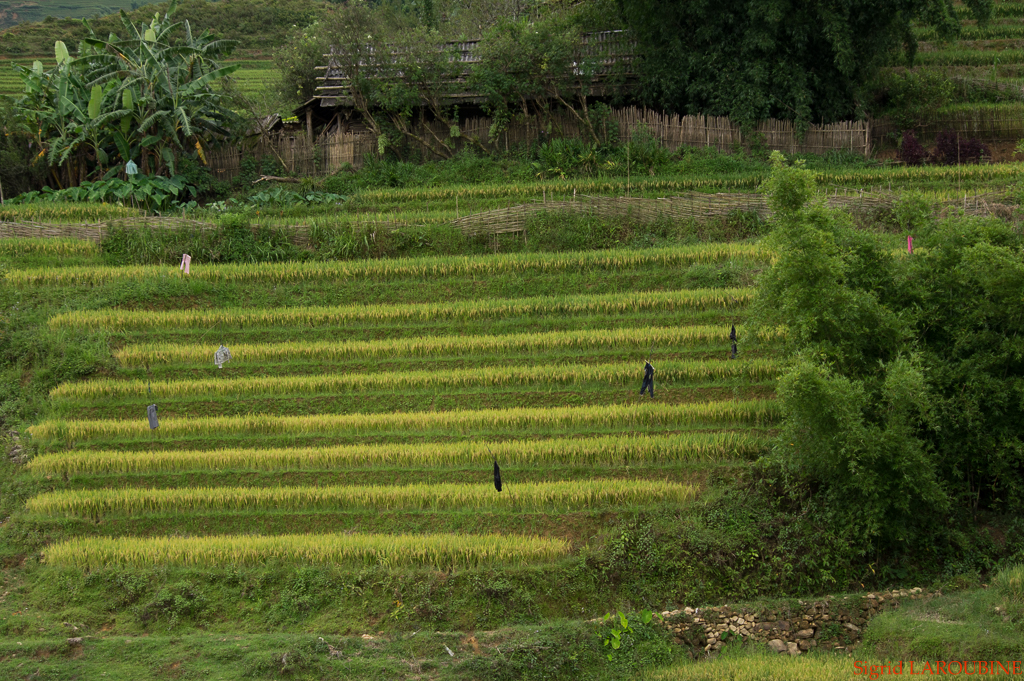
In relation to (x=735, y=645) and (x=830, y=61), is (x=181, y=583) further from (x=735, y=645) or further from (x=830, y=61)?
(x=830, y=61)

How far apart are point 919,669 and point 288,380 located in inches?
430

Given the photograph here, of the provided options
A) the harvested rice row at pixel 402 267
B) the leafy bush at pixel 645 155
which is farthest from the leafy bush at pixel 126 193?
the leafy bush at pixel 645 155

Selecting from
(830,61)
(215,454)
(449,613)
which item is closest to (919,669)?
(449,613)

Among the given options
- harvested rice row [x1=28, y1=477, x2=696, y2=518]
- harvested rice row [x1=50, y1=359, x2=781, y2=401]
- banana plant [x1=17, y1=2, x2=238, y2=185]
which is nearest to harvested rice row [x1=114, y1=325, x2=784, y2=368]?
harvested rice row [x1=50, y1=359, x2=781, y2=401]

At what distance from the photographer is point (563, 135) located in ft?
83.6

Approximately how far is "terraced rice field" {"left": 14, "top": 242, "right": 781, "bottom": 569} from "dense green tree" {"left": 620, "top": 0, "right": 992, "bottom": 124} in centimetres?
608

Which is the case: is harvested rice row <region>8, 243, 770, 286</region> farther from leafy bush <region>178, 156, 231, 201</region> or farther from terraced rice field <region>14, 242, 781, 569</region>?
leafy bush <region>178, 156, 231, 201</region>

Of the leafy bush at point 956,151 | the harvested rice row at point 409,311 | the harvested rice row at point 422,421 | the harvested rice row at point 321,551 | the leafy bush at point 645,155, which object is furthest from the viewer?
the leafy bush at point 645,155

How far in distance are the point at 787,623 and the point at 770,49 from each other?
51.3 ft

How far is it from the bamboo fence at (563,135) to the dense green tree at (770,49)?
0.44 m

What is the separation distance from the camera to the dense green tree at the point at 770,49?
73.4 ft

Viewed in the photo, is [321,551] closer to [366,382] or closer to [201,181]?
[366,382]

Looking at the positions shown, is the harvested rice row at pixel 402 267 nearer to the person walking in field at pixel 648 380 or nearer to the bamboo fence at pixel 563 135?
the person walking in field at pixel 648 380

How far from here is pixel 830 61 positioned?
23578mm
